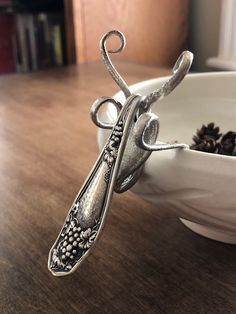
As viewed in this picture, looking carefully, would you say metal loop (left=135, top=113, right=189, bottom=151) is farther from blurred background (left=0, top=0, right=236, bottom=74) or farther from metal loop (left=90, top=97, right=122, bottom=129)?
blurred background (left=0, top=0, right=236, bottom=74)

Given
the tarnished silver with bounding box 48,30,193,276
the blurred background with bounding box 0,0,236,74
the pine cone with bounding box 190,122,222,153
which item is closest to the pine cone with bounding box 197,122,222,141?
the pine cone with bounding box 190,122,222,153

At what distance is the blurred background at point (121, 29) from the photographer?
1.73m

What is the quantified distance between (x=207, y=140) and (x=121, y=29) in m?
1.56

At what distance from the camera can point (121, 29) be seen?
1.88 metres

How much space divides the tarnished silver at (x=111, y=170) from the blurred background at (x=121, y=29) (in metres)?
1.46

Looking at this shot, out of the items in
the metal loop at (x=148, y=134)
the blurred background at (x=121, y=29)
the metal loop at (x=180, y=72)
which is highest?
the metal loop at (x=180, y=72)

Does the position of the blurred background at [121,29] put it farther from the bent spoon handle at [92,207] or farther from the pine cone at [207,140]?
the bent spoon handle at [92,207]

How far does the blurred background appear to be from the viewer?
1.73 m

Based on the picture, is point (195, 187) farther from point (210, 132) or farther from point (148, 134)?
point (210, 132)

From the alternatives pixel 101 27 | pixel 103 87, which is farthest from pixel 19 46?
pixel 103 87

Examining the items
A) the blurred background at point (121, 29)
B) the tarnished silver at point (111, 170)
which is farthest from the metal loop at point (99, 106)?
the blurred background at point (121, 29)

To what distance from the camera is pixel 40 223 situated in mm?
435

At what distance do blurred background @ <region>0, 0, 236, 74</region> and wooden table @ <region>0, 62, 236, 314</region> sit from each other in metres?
1.19

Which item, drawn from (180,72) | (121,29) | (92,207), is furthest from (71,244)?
(121,29)
